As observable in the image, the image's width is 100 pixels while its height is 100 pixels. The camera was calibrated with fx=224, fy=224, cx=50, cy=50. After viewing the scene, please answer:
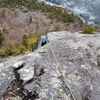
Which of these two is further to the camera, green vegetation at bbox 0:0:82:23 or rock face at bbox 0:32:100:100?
green vegetation at bbox 0:0:82:23

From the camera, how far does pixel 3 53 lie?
6.62 metres

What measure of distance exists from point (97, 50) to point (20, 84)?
1.95m

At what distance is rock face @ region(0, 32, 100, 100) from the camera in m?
3.24

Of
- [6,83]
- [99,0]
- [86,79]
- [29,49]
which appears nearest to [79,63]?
[86,79]

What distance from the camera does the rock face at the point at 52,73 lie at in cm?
324

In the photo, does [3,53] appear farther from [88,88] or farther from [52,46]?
[88,88]

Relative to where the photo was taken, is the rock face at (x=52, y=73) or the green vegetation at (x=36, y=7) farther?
Answer: the green vegetation at (x=36, y=7)

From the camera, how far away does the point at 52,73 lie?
358 cm

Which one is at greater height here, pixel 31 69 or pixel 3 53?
pixel 31 69

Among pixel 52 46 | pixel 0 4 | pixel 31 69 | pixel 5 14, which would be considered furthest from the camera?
pixel 0 4

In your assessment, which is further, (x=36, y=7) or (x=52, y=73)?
(x=36, y=7)

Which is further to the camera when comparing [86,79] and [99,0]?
[99,0]

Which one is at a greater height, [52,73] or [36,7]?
[52,73]

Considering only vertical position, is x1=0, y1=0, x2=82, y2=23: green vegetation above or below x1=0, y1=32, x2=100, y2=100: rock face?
below
